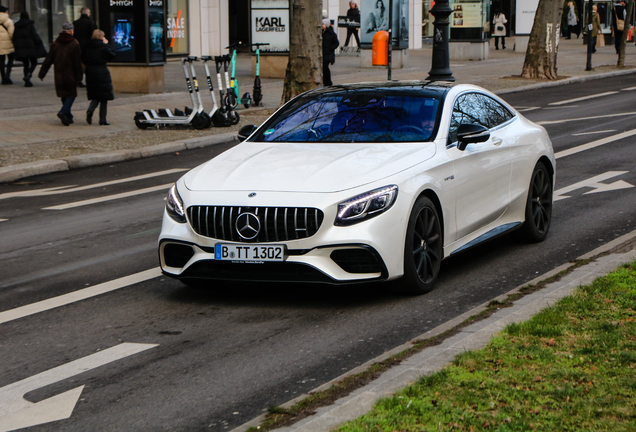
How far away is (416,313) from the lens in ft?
22.3

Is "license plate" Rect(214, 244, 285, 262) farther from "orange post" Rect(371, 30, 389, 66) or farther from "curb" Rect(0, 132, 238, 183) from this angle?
"orange post" Rect(371, 30, 389, 66)

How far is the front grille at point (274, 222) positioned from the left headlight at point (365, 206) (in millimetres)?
149

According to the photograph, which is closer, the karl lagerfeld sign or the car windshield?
the car windshield

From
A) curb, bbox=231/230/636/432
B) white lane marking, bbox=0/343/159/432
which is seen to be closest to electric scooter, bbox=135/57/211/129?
curb, bbox=231/230/636/432

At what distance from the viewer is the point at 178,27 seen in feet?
128

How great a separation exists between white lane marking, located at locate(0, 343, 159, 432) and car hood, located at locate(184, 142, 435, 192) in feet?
4.70

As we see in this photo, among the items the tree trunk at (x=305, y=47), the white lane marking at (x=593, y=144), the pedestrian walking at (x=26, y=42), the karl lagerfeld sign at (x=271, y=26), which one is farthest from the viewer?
the karl lagerfeld sign at (x=271, y=26)

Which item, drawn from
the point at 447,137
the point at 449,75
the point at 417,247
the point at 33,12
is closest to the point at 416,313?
the point at 417,247

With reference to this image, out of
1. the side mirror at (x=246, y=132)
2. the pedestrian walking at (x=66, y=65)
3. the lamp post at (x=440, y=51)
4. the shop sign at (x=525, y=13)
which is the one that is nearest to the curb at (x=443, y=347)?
the side mirror at (x=246, y=132)

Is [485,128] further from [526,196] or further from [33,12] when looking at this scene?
[33,12]

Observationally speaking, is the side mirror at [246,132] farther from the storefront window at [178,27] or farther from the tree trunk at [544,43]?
the storefront window at [178,27]

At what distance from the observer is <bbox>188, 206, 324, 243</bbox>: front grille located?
6.62 m

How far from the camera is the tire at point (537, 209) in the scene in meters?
8.91

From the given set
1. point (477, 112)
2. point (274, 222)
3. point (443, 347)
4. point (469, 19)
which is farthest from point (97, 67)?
point (469, 19)
